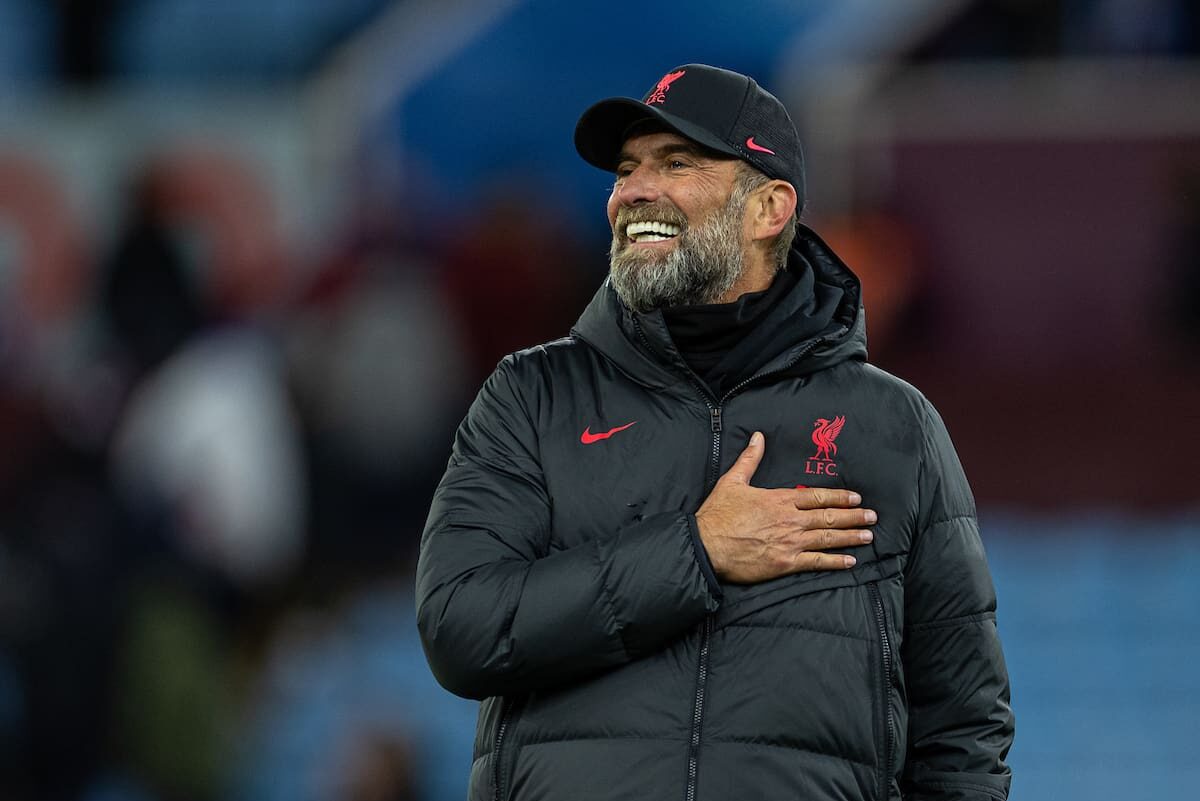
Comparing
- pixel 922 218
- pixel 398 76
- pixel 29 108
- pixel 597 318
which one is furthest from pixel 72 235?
pixel 597 318

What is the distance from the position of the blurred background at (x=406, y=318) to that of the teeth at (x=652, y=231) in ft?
13.9

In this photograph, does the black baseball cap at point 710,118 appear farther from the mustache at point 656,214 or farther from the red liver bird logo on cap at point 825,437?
the red liver bird logo on cap at point 825,437

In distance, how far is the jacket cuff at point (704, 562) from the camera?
2148 millimetres

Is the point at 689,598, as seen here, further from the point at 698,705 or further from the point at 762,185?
the point at 762,185

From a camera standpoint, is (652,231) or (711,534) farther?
(652,231)

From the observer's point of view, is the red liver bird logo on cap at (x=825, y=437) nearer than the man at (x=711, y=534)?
No

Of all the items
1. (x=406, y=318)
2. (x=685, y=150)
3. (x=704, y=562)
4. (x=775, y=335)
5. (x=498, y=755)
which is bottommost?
(x=498, y=755)

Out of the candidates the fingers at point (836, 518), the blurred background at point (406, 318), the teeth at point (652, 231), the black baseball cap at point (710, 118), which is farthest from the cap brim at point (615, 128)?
the blurred background at point (406, 318)

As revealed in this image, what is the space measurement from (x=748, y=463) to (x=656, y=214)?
1.19 ft

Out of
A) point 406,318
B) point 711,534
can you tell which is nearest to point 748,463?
point 711,534

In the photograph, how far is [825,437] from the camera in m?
2.30

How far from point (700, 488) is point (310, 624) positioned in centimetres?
497

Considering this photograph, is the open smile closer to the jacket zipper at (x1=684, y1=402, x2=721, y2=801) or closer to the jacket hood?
the jacket hood

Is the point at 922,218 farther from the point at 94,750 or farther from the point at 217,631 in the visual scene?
the point at 94,750
